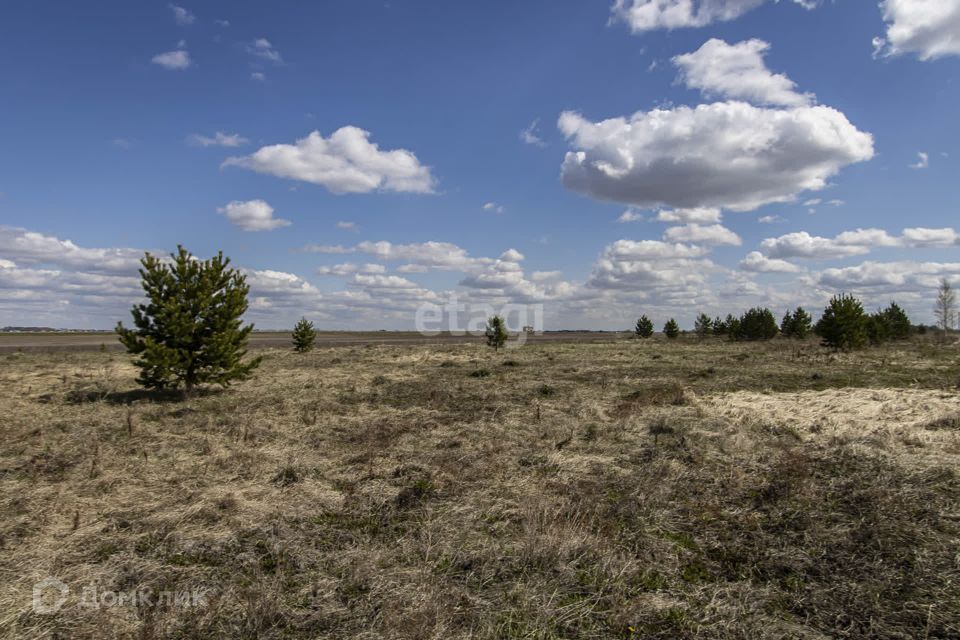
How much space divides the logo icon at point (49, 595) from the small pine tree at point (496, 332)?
34.2 m

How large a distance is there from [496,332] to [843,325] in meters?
24.3

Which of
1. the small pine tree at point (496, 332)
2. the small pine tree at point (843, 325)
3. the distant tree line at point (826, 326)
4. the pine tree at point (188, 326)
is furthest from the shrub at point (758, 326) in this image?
the pine tree at point (188, 326)

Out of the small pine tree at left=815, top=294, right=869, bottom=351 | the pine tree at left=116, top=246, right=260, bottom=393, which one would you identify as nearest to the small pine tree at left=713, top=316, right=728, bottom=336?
the small pine tree at left=815, top=294, right=869, bottom=351

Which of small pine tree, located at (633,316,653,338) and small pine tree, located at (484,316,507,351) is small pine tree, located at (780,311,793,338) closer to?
small pine tree, located at (633,316,653,338)

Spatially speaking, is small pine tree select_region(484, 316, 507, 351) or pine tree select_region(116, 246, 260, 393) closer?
pine tree select_region(116, 246, 260, 393)

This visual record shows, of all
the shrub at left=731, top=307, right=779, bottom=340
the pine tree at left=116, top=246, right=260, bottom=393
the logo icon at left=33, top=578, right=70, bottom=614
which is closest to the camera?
the logo icon at left=33, top=578, right=70, bottom=614

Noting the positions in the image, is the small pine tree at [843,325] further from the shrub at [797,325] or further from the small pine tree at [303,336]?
the small pine tree at [303,336]

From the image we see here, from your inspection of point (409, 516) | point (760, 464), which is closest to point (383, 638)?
point (409, 516)

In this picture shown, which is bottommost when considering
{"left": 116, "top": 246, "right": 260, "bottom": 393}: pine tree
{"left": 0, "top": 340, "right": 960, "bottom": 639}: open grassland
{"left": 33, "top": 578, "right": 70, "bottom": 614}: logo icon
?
{"left": 33, "top": 578, "right": 70, "bottom": 614}: logo icon

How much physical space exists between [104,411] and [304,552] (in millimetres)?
11866

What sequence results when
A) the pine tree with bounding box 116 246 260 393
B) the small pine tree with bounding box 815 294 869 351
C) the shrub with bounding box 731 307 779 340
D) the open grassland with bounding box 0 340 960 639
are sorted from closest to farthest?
the open grassland with bounding box 0 340 960 639 → the pine tree with bounding box 116 246 260 393 → the small pine tree with bounding box 815 294 869 351 → the shrub with bounding box 731 307 779 340

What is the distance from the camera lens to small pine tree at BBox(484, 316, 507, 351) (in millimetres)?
38406

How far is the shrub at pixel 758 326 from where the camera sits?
5481 centimetres

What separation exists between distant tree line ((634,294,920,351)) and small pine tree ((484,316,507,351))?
2281 cm
